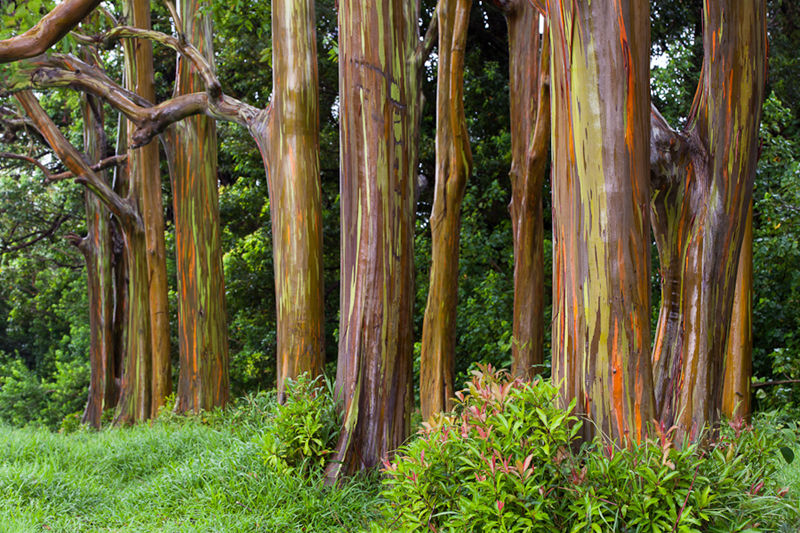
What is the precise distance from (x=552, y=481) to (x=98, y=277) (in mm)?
13195

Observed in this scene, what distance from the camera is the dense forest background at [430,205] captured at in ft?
32.7

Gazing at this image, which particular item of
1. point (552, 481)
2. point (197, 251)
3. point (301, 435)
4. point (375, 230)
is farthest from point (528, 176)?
point (552, 481)

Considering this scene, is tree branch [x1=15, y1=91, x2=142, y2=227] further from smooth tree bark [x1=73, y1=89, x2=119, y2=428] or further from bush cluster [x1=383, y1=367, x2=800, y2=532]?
bush cluster [x1=383, y1=367, x2=800, y2=532]

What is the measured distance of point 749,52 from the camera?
497 cm

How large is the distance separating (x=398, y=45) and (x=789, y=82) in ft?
32.9

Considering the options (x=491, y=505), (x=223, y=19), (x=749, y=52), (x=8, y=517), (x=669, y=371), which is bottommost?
→ (x=8, y=517)

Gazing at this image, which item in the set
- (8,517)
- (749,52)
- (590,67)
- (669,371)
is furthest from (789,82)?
(8,517)

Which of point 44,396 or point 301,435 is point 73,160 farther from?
point 44,396

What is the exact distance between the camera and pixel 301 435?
482cm

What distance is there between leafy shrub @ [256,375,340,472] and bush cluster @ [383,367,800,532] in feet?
4.31

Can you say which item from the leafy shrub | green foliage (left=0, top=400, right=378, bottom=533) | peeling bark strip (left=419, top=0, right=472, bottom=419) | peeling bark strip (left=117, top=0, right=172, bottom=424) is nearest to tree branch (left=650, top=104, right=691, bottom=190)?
the leafy shrub

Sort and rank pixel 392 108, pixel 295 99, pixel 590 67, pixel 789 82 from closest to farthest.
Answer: pixel 590 67, pixel 392 108, pixel 295 99, pixel 789 82

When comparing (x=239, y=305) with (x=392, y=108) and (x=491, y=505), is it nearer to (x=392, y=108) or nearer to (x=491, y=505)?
(x=392, y=108)

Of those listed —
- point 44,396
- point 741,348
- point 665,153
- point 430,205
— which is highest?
point 430,205
